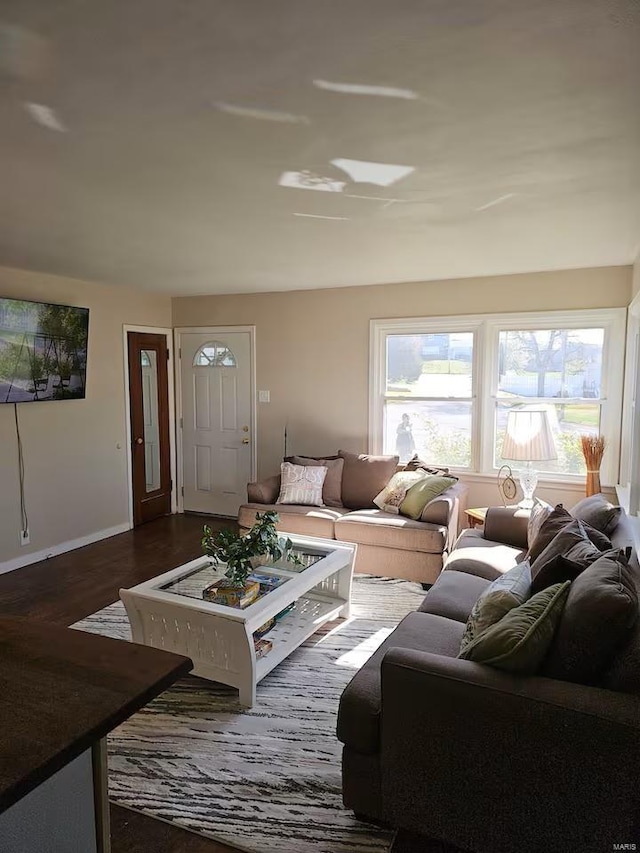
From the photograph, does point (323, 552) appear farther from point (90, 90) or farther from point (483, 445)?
point (90, 90)

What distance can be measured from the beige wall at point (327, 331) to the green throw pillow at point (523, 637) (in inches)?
121

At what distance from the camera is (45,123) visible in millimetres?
1893

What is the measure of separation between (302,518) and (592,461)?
2.29 m

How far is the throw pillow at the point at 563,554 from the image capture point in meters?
2.22

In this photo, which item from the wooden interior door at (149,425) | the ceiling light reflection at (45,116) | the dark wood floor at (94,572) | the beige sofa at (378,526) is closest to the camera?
the ceiling light reflection at (45,116)

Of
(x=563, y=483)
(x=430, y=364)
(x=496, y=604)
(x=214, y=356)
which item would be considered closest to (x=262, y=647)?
(x=496, y=604)

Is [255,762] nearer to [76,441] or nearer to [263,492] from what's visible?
[263,492]

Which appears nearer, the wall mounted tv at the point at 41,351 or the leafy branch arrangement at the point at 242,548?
the leafy branch arrangement at the point at 242,548

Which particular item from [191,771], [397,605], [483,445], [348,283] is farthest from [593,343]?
[191,771]

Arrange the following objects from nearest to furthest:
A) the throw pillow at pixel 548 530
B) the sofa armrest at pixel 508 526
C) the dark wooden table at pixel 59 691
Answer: the dark wooden table at pixel 59 691
the throw pillow at pixel 548 530
the sofa armrest at pixel 508 526

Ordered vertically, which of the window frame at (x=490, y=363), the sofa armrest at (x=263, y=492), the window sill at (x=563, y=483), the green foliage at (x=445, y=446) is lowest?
the sofa armrest at (x=263, y=492)

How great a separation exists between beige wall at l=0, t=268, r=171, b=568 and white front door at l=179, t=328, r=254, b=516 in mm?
655

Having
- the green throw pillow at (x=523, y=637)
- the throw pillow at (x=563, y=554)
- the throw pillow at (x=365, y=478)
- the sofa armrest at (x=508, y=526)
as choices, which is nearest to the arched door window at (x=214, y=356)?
the throw pillow at (x=365, y=478)

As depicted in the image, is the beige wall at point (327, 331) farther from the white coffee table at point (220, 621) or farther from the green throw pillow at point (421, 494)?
the white coffee table at point (220, 621)
